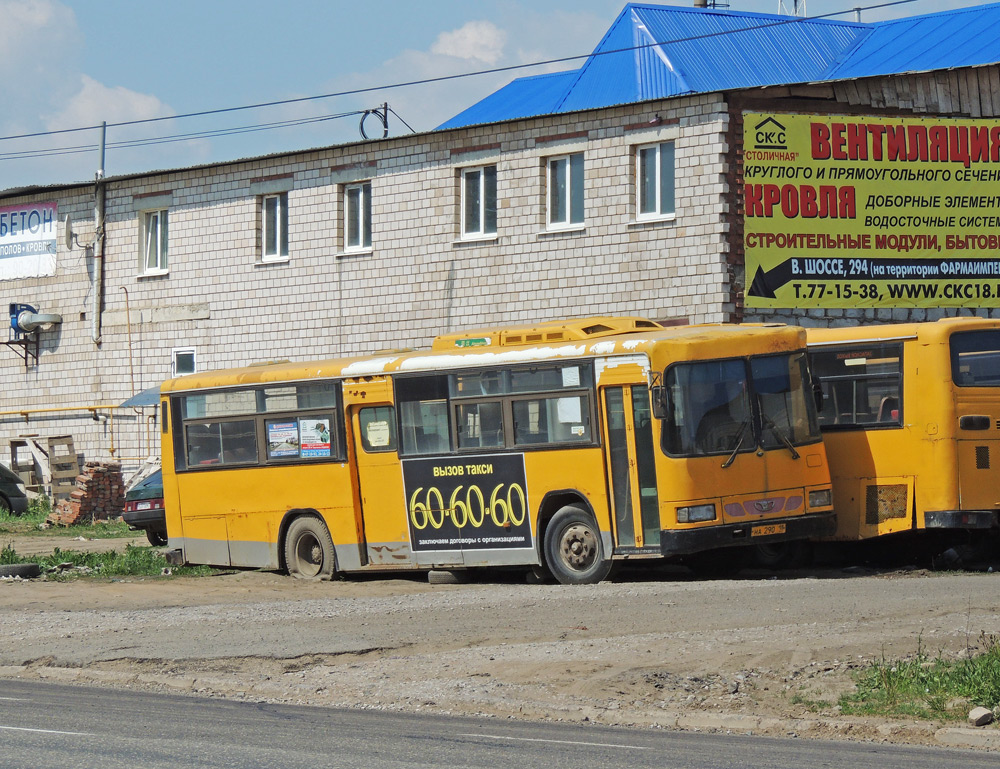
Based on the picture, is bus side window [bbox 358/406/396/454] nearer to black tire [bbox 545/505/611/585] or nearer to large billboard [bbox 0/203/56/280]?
black tire [bbox 545/505/611/585]

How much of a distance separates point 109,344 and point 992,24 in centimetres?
2240

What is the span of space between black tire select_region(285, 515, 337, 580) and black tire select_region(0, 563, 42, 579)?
3.79 metres

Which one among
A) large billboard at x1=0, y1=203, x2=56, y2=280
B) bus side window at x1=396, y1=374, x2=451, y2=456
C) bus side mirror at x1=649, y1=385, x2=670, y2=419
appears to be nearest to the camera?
bus side mirror at x1=649, y1=385, x2=670, y2=419

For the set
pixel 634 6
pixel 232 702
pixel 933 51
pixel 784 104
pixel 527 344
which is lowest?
pixel 232 702

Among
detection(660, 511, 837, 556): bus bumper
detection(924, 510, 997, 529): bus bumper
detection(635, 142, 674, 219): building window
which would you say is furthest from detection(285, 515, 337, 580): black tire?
detection(635, 142, 674, 219): building window

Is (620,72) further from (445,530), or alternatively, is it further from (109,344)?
(445,530)

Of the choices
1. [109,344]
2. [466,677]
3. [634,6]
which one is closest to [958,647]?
[466,677]

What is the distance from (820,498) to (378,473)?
5634mm

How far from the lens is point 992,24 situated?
36.3 meters

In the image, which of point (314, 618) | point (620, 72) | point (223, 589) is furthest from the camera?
point (620, 72)

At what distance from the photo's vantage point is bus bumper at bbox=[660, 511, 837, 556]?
16.3m

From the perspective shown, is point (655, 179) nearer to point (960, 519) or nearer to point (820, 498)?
point (820, 498)

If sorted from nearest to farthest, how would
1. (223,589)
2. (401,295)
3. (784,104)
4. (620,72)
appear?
(223,589) → (784,104) → (401,295) → (620,72)

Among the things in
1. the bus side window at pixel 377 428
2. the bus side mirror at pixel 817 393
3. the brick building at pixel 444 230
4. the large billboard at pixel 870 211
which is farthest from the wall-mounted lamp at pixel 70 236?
the bus side mirror at pixel 817 393
